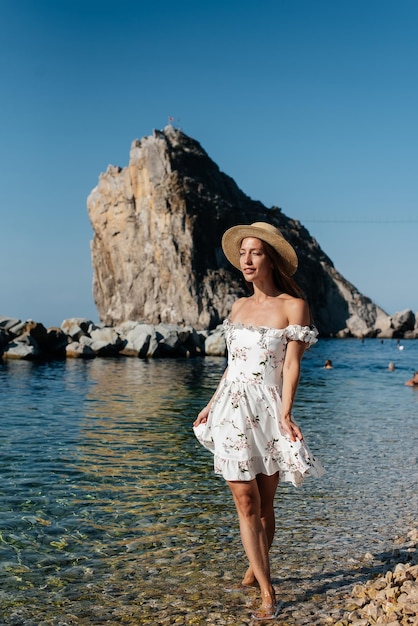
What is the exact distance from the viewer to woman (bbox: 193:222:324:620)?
4695 millimetres

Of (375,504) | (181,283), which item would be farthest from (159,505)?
(181,283)

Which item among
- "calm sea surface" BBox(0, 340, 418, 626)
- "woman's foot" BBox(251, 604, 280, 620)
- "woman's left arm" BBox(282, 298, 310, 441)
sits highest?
"woman's left arm" BBox(282, 298, 310, 441)

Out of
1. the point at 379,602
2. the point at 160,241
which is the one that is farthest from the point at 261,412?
the point at 160,241

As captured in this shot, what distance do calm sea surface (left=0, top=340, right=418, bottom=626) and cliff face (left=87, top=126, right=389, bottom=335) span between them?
75649 millimetres

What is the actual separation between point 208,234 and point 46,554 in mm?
93642

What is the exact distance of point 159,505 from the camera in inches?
324

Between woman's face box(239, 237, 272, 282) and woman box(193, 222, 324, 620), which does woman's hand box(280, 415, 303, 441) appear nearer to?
woman box(193, 222, 324, 620)

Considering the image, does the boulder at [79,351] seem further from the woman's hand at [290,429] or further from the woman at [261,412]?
the woman's hand at [290,429]

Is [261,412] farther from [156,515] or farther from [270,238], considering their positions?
[156,515]

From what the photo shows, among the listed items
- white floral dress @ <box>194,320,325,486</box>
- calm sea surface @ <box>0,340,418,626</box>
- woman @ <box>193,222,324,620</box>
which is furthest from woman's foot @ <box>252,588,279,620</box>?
white floral dress @ <box>194,320,325,486</box>

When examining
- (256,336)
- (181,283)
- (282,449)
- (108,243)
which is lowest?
(282,449)

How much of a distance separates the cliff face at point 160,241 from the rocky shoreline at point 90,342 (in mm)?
38715

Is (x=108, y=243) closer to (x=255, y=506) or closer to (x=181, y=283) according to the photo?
(x=181, y=283)

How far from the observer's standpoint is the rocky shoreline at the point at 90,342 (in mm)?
40719
